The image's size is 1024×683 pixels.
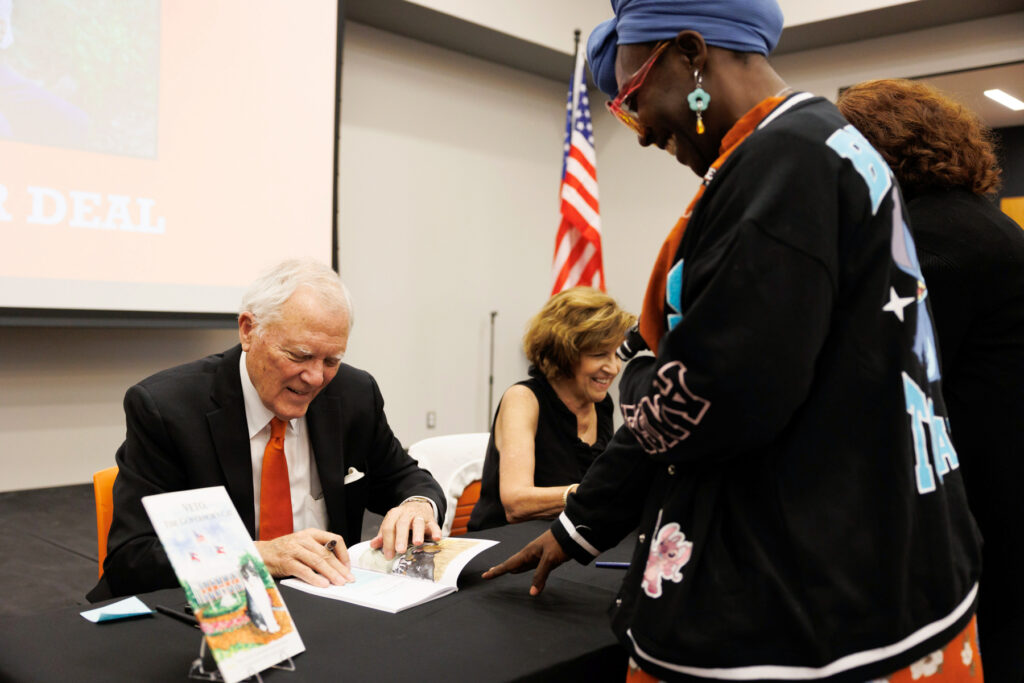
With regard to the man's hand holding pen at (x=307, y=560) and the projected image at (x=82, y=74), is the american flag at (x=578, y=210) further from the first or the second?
the man's hand holding pen at (x=307, y=560)

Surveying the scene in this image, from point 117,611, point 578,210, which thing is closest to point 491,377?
point 578,210

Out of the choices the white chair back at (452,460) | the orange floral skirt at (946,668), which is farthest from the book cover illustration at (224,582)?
the white chair back at (452,460)

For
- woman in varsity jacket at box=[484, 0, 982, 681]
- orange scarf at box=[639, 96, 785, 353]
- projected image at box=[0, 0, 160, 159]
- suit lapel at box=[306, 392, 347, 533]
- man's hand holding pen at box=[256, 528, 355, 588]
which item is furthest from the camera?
projected image at box=[0, 0, 160, 159]

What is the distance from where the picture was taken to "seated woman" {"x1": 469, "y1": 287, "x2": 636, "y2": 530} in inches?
90.7

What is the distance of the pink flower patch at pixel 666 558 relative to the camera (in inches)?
33.8

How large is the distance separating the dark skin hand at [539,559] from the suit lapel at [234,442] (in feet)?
2.05

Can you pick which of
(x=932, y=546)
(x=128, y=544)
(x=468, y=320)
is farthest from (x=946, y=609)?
(x=468, y=320)

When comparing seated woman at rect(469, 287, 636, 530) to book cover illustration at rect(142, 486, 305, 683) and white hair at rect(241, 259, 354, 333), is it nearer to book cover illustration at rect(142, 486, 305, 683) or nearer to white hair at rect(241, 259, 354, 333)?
white hair at rect(241, 259, 354, 333)

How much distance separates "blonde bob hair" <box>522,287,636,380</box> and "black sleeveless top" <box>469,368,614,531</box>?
0.06 metres

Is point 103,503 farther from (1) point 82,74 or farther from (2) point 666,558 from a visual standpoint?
(1) point 82,74

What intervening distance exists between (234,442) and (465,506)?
37.0 inches

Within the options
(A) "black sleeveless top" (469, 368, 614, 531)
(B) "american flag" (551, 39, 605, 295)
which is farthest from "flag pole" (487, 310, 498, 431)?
(A) "black sleeveless top" (469, 368, 614, 531)

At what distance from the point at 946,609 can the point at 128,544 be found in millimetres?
1336

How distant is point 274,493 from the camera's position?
1.82m
